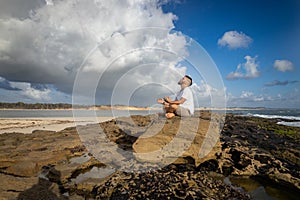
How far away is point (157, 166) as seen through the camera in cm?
522

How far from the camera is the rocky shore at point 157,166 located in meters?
4.10

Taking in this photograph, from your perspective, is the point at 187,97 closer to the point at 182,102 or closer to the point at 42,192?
the point at 182,102

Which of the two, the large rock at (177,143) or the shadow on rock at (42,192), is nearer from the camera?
the shadow on rock at (42,192)

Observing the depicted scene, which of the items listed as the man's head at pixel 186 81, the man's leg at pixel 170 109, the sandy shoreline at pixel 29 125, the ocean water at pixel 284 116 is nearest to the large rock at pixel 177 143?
the man's leg at pixel 170 109

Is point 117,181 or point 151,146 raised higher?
point 151,146

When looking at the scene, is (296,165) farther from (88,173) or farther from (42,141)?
(42,141)

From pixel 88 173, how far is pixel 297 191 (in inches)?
211

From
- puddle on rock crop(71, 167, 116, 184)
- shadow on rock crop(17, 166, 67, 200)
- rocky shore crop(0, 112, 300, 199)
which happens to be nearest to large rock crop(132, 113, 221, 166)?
rocky shore crop(0, 112, 300, 199)

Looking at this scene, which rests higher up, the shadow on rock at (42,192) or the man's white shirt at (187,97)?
the man's white shirt at (187,97)

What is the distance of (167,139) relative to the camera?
234 inches

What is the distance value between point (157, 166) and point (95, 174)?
1852 millimetres

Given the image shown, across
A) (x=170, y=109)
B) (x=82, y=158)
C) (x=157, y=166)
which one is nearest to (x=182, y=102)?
(x=170, y=109)

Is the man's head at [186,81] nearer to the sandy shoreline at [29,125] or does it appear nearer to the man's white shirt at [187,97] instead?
the man's white shirt at [187,97]

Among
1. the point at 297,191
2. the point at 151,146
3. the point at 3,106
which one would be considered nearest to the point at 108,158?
the point at 151,146
